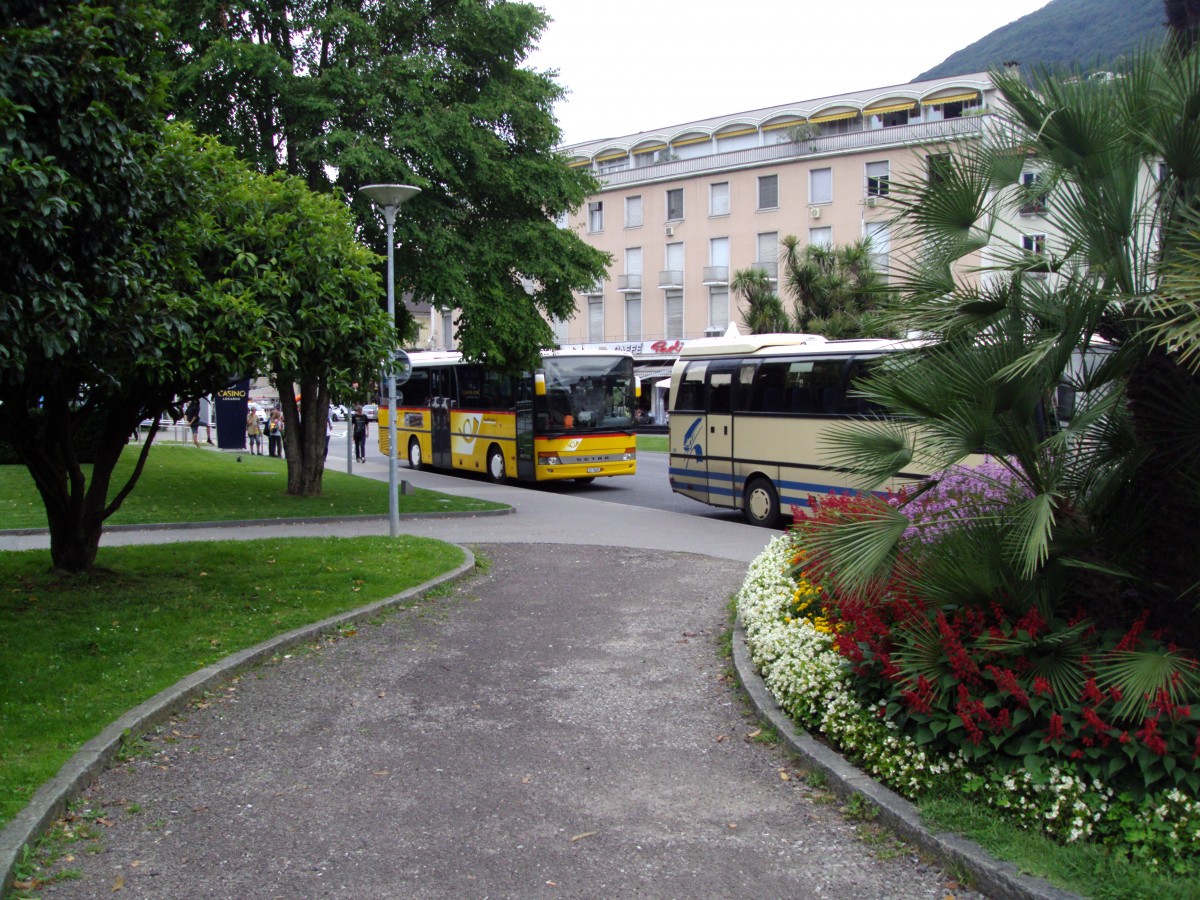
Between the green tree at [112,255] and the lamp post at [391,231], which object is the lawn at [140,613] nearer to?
the green tree at [112,255]

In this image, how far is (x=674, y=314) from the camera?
192 feet

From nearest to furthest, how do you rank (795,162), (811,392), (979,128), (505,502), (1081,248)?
(1081,248)
(979,128)
(811,392)
(505,502)
(795,162)

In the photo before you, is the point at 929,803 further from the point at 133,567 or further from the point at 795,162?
the point at 795,162

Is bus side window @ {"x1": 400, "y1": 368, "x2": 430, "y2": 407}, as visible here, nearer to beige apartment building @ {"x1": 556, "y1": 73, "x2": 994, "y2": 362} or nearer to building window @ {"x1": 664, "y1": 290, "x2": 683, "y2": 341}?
beige apartment building @ {"x1": 556, "y1": 73, "x2": 994, "y2": 362}

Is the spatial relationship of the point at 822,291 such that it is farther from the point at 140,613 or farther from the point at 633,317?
the point at 140,613

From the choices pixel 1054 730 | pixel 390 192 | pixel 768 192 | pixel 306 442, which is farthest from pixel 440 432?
pixel 768 192

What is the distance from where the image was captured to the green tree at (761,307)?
122 ft

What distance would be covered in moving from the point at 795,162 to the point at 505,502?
122ft

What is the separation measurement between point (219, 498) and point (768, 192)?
4070 cm

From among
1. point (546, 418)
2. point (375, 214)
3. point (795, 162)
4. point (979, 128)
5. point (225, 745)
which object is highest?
point (795, 162)

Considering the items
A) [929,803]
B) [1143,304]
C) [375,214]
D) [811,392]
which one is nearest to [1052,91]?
[1143,304]

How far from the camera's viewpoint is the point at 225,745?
6223 millimetres

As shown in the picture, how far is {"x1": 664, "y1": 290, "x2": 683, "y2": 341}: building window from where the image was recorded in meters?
58.2

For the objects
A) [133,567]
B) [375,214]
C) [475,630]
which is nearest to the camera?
[475,630]
